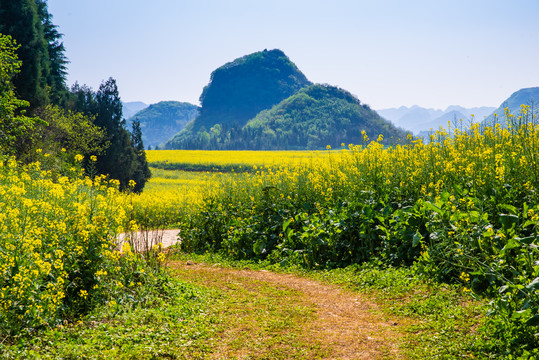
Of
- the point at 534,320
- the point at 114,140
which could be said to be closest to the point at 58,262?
the point at 534,320

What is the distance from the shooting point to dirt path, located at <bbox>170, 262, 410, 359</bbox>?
13.9ft

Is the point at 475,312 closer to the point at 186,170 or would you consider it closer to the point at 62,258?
the point at 62,258

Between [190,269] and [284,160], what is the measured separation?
5.19 m

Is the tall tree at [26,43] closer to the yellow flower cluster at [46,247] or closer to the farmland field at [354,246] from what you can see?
the farmland field at [354,246]

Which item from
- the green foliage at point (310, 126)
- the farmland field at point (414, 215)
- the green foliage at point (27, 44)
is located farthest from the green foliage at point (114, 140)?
the green foliage at point (310, 126)

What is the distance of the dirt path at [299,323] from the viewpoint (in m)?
4.24

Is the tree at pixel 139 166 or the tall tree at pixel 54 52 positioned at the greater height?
the tall tree at pixel 54 52

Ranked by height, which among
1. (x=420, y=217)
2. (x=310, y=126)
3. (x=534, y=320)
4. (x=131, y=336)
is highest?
(x=310, y=126)

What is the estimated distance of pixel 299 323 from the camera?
5078mm

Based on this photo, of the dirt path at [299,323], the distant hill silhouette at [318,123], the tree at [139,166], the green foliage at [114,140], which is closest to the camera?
the dirt path at [299,323]

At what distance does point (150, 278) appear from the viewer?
576 centimetres

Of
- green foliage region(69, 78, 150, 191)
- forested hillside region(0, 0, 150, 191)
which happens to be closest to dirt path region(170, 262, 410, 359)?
forested hillside region(0, 0, 150, 191)

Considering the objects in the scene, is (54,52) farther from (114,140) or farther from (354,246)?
(354,246)

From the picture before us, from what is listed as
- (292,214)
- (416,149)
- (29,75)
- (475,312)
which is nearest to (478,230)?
A: (475,312)
